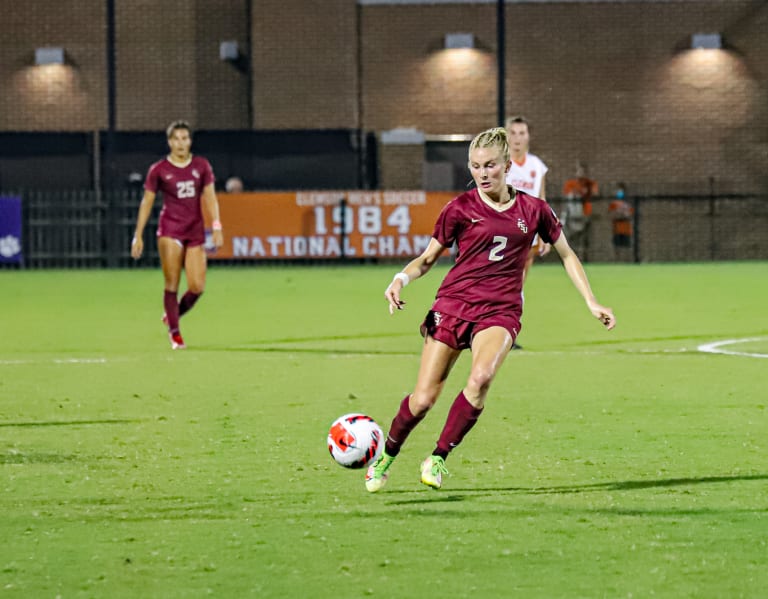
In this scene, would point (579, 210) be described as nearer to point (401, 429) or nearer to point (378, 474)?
point (401, 429)

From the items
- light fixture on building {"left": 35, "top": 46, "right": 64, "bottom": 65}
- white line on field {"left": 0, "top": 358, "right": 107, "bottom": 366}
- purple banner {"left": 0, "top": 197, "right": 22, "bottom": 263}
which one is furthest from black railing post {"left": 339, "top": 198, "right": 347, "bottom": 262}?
white line on field {"left": 0, "top": 358, "right": 107, "bottom": 366}

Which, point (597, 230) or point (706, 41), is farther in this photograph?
point (706, 41)

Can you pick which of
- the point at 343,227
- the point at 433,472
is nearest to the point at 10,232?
the point at 343,227

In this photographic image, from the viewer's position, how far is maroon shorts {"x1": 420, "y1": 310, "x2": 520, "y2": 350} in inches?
284

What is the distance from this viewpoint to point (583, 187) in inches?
1404

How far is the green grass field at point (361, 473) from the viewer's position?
5469mm

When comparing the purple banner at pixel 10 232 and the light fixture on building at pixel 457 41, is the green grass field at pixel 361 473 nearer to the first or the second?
the purple banner at pixel 10 232

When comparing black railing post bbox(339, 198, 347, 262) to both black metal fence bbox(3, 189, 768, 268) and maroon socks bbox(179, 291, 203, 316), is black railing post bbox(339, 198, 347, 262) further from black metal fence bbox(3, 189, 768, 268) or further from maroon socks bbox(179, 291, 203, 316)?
maroon socks bbox(179, 291, 203, 316)

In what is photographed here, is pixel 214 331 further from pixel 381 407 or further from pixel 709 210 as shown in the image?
pixel 709 210

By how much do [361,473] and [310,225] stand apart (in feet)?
84.2

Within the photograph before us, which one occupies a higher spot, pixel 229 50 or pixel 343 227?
pixel 229 50

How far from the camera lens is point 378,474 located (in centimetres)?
709

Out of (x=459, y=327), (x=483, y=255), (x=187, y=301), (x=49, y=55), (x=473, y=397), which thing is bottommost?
(x=473, y=397)

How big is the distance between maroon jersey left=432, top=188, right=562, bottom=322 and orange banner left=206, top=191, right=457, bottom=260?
1002 inches
